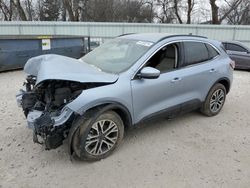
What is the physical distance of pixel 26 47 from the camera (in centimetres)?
824

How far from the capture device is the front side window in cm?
357

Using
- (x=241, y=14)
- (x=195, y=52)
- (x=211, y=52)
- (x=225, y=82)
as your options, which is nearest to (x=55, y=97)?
(x=195, y=52)

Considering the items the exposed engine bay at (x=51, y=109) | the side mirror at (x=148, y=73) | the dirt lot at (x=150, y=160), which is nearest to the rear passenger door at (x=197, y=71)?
A: the dirt lot at (x=150, y=160)

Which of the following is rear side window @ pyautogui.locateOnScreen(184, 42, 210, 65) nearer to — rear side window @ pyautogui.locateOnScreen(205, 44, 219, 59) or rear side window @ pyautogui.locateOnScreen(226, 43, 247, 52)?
rear side window @ pyautogui.locateOnScreen(205, 44, 219, 59)

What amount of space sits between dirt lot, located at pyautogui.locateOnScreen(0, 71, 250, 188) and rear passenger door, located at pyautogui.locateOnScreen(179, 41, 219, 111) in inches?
21.2

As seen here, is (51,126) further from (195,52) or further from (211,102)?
(211,102)

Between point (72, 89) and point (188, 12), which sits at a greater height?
point (188, 12)

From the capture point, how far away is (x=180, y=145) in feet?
11.7

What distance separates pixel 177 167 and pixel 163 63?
155cm

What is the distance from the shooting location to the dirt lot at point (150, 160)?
277cm

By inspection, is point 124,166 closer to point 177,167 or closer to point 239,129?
point 177,167

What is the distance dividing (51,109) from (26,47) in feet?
19.9

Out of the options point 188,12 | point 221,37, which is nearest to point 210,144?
point 221,37

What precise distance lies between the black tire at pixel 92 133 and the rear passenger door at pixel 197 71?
1311mm
